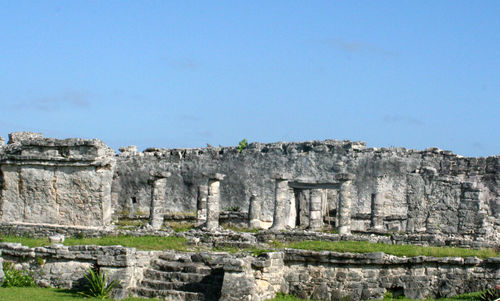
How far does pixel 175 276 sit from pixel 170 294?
68 cm

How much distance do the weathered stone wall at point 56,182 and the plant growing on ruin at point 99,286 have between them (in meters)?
6.65

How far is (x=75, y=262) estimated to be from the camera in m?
16.5

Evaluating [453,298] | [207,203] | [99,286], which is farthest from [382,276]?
[207,203]

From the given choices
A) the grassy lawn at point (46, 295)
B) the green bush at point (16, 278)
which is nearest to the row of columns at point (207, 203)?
the green bush at point (16, 278)

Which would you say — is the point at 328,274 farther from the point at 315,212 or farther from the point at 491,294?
the point at 315,212

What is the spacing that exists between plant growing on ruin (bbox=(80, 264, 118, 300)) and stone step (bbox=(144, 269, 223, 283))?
96 cm

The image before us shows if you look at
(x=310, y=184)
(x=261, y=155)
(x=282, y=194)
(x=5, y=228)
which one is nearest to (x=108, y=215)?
(x=5, y=228)

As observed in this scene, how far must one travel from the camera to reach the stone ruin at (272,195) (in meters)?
15.9

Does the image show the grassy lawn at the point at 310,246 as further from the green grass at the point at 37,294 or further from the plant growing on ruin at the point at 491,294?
the green grass at the point at 37,294

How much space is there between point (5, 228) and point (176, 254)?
7666 millimetres

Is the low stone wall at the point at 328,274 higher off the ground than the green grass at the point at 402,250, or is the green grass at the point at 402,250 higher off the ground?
the green grass at the point at 402,250

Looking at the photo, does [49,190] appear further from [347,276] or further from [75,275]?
[347,276]

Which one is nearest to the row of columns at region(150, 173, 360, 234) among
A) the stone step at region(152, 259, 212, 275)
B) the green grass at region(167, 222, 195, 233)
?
the green grass at region(167, 222, 195, 233)

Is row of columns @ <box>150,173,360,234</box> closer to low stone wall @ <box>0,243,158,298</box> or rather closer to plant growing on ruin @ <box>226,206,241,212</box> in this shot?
plant growing on ruin @ <box>226,206,241,212</box>
